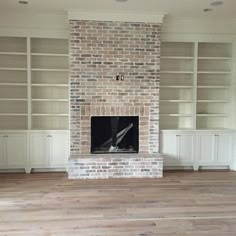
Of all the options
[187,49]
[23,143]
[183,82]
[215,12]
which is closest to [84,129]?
[23,143]

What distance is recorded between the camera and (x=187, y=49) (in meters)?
6.39

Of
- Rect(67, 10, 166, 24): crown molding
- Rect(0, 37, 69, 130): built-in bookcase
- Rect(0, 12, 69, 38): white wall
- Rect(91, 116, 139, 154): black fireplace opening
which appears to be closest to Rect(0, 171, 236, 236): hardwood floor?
Rect(91, 116, 139, 154): black fireplace opening

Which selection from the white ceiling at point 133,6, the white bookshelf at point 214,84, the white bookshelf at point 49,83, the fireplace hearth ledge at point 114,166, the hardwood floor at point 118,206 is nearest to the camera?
the hardwood floor at point 118,206

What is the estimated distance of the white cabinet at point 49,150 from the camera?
584 cm

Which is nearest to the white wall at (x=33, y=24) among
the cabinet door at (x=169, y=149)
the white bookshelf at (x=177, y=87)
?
the white bookshelf at (x=177, y=87)

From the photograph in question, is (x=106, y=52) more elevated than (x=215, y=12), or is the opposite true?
(x=215, y=12)

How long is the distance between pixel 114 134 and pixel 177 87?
1570 mm

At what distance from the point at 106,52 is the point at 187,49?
1785 mm

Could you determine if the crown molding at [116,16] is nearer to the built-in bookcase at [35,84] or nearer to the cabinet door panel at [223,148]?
the built-in bookcase at [35,84]

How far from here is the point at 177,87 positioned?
6219 millimetres

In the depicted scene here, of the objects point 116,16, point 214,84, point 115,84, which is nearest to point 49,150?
point 115,84

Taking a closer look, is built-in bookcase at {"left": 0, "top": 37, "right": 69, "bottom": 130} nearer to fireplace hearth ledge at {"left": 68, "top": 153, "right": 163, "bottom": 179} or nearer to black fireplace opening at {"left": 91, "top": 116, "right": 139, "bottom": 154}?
black fireplace opening at {"left": 91, "top": 116, "right": 139, "bottom": 154}

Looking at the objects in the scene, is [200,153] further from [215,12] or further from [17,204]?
[17,204]

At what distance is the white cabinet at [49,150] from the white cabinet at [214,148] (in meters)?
2.61
